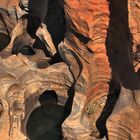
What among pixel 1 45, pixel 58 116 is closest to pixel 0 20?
Result: pixel 1 45

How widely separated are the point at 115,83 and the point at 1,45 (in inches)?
527

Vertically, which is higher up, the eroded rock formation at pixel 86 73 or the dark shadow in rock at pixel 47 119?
the eroded rock formation at pixel 86 73

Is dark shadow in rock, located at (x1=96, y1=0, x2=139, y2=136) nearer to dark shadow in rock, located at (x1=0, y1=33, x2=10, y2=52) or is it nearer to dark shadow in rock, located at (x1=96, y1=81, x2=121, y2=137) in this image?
dark shadow in rock, located at (x1=96, y1=81, x2=121, y2=137)

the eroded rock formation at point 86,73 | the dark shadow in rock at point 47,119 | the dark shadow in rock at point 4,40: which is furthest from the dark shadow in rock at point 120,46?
the dark shadow in rock at point 4,40

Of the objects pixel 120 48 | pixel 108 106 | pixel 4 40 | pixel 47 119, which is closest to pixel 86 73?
pixel 120 48

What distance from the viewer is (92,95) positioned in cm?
2598

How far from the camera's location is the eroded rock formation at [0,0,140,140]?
883 inches

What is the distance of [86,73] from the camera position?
82.1 ft

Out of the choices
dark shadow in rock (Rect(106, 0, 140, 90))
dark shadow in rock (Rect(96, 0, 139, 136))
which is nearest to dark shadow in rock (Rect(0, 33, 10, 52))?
dark shadow in rock (Rect(96, 0, 139, 136))

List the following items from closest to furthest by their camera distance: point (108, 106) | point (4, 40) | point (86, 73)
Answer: point (86, 73)
point (108, 106)
point (4, 40)

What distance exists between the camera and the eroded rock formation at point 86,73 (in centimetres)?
2244

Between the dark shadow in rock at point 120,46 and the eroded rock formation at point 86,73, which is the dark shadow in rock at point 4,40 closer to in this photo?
the eroded rock formation at point 86,73

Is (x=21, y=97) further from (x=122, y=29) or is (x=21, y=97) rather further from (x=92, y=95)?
(x=122, y=29)

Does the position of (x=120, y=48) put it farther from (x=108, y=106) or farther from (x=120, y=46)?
(x=108, y=106)
